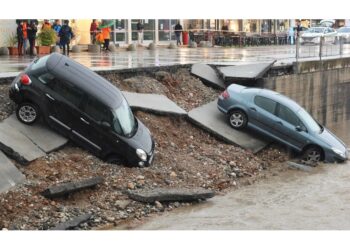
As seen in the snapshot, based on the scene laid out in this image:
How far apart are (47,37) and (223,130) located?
11.3m

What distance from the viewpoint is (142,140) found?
14641 millimetres

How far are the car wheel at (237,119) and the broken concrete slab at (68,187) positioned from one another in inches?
274

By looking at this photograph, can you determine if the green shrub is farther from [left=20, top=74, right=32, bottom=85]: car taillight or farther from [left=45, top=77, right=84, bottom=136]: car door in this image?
[left=45, top=77, right=84, bottom=136]: car door

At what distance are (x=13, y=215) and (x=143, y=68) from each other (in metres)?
9.86

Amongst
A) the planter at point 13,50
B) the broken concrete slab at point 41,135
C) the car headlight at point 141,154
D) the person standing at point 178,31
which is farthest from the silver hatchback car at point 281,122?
the person standing at point 178,31

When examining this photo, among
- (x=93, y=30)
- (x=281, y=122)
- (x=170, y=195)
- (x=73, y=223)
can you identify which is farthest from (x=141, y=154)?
(x=93, y=30)

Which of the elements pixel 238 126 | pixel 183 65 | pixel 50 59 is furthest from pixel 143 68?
pixel 50 59

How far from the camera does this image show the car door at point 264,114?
18.7 metres

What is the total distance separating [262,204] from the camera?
45.0 feet

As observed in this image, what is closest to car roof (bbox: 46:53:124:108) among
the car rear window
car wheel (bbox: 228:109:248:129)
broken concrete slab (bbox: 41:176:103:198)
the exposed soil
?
the car rear window

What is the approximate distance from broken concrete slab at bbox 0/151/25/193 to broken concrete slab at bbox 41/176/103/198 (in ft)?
2.01

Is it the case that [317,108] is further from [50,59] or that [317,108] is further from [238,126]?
[50,59]

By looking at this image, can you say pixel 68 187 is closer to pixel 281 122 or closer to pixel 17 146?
pixel 17 146

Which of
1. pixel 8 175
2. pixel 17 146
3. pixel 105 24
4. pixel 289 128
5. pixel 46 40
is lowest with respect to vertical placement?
pixel 289 128
